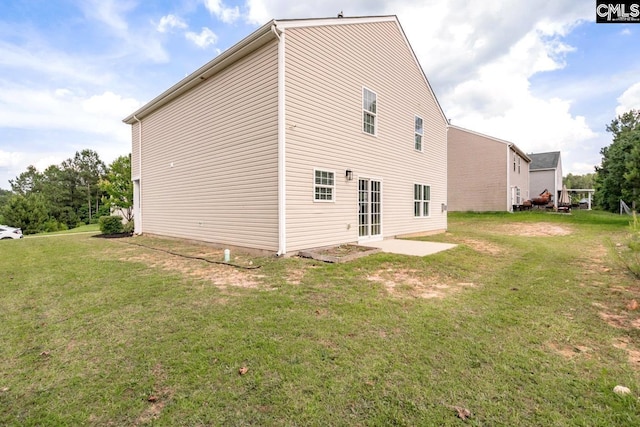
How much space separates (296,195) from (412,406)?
5686 millimetres

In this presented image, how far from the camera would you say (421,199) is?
12.3m

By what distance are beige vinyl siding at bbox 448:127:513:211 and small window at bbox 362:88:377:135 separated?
1540cm

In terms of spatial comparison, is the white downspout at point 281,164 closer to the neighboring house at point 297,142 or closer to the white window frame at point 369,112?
the neighboring house at point 297,142

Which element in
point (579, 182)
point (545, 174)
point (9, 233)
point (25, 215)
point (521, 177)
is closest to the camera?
Result: point (9, 233)

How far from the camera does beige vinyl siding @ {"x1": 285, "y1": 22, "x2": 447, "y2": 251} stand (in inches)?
289

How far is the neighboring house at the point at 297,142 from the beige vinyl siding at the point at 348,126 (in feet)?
0.13

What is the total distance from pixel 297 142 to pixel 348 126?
2210 mm

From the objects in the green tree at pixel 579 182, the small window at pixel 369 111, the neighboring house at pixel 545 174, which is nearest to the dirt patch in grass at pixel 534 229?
the small window at pixel 369 111

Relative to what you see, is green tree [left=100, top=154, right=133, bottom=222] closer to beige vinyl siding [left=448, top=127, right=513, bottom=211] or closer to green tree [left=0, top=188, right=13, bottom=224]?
green tree [left=0, top=188, right=13, bottom=224]

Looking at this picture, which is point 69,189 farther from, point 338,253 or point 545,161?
point 545,161

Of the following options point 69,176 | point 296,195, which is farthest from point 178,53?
point 69,176

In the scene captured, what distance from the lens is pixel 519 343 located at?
2961 millimetres

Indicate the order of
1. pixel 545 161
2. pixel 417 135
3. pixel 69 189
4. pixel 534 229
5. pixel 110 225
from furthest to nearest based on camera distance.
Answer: pixel 69 189 → pixel 545 161 → pixel 534 229 → pixel 110 225 → pixel 417 135

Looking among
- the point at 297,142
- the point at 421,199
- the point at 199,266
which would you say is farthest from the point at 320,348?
the point at 421,199
